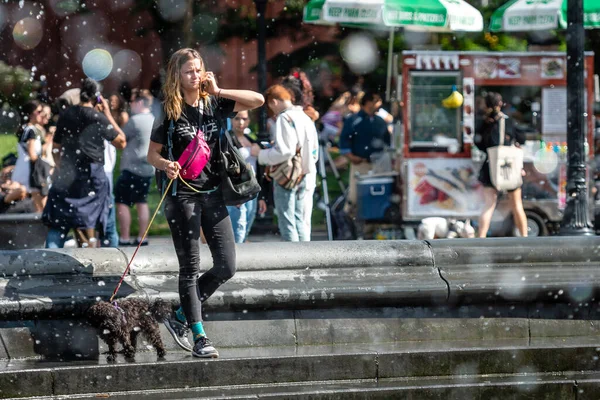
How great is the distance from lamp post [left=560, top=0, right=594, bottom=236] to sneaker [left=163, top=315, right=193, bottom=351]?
16.1ft

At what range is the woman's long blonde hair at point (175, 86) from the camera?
631 centimetres

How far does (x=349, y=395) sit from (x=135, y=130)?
5883 mm

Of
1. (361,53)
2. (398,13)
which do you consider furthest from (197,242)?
(361,53)

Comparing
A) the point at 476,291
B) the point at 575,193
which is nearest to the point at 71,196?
the point at 476,291

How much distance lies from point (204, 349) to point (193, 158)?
41.6 inches

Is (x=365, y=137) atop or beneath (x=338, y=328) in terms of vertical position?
atop

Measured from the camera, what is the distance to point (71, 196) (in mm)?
9320

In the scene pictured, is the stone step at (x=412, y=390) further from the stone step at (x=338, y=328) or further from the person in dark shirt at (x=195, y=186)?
the stone step at (x=338, y=328)

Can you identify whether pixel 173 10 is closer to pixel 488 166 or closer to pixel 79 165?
pixel 488 166

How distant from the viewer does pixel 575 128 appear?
10.3 meters

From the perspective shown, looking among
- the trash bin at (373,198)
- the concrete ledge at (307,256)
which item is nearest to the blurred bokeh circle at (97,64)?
the trash bin at (373,198)

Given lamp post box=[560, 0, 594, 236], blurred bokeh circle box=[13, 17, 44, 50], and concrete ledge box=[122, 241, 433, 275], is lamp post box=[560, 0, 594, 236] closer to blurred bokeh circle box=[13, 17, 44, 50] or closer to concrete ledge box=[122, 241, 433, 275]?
concrete ledge box=[122, 241, 433, 275]

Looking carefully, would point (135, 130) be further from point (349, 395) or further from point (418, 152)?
point (349, 395)

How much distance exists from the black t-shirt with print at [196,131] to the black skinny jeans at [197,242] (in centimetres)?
7
